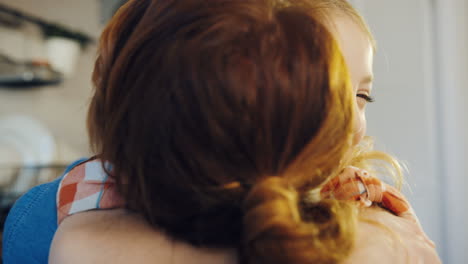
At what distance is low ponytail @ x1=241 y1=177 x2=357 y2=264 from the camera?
0.95 feet

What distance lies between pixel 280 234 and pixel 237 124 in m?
0.09

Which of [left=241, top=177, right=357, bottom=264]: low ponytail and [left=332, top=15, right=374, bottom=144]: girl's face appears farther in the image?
[left=332, top=15, right=374, bottom=144]: girl's face

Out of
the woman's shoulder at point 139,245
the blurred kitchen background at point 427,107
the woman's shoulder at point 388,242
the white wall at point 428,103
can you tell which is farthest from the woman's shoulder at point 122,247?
the white wall at point 428,103

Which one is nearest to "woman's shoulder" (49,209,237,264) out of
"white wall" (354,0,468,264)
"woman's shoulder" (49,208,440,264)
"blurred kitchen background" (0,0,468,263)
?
"woman's shoulder" (49,208,440,264)

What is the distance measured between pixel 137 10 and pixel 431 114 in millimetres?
1002

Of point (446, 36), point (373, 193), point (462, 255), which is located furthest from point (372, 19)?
point (373, 193)

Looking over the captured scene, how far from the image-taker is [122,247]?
34cm

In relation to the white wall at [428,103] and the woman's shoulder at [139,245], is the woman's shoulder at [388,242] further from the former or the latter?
the white wall at [428,103]

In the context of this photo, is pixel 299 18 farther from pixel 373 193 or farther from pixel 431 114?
pixel 431 114

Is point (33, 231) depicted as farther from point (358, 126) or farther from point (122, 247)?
point (358, 126)

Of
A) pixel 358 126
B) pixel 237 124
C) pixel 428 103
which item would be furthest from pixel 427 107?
pixel 237 124

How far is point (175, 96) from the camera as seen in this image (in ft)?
1.04

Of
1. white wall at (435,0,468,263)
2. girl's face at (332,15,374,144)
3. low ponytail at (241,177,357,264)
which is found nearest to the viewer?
→ low ponytail at (241,177,357,264)

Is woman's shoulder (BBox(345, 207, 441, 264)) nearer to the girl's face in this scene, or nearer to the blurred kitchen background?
the girl's face
